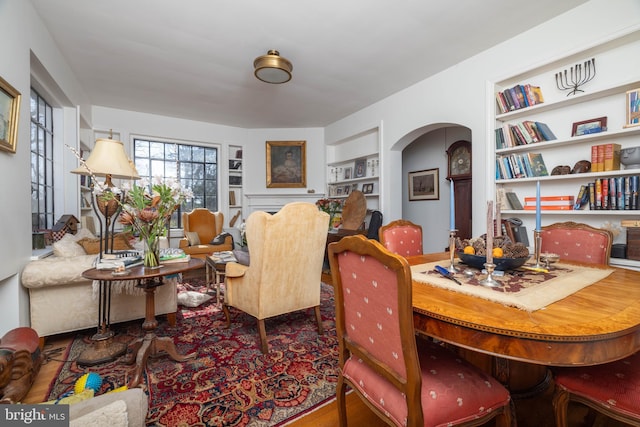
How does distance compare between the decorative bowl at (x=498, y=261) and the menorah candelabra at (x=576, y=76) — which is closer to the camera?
the decorative bowl at (x=498, y=261)

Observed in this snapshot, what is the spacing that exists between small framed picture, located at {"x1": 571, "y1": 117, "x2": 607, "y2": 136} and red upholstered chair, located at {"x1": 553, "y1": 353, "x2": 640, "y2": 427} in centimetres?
192

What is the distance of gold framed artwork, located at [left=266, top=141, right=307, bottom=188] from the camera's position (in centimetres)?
578

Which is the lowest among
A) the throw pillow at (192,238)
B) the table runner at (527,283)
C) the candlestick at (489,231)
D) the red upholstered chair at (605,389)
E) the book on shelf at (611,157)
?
the red upholstered chair at (605,389)

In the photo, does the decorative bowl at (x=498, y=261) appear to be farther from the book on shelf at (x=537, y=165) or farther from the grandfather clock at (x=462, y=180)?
the grandfather clock at (x=462, y=180)

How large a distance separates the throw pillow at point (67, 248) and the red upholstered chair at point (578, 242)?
3738 mm

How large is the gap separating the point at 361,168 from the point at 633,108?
330 centimetres

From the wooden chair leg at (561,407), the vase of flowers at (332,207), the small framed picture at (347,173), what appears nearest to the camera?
the wooden chair leg at (561,407)

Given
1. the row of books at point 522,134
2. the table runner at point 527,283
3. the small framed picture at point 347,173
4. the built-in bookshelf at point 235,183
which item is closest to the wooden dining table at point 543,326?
the table runner at point 527,283

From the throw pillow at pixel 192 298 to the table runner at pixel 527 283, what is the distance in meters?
2.53

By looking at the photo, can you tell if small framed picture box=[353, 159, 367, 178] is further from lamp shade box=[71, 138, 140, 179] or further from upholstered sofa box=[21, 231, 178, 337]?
lamp shade box=[71, 138, 140, 179]

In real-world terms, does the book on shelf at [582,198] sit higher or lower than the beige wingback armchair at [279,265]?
higher

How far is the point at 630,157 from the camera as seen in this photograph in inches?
81.2

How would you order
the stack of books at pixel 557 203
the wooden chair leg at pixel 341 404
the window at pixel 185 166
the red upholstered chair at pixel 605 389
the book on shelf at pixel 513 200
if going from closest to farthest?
the red upholstered chair at pixel 605 389
the wooden chair leg at pixel 341 404
the stack of books at pixel 557 203
the book on shelf at pixel 513 200
the window at pixel 185 166

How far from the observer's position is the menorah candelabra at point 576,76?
2.33 m
